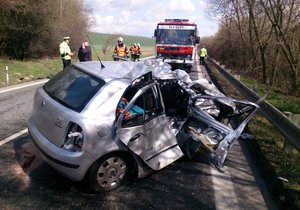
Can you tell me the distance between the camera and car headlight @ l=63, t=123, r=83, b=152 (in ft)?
13.4

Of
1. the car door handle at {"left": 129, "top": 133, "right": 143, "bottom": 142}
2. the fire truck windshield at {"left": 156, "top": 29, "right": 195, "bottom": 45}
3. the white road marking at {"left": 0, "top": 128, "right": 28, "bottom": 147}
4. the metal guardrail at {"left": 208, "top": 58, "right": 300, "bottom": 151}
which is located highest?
the fire truck windshield at {"left": 156, "top": 29, "right": 195, "bottom": 45}

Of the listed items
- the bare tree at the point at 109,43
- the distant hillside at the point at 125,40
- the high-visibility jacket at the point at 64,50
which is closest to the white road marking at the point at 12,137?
the high-visibility jacket at the point at 64,50

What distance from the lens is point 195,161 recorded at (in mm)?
5809

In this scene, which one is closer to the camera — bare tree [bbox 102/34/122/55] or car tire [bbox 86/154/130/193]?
car tire [bbox 86/154/130/193]

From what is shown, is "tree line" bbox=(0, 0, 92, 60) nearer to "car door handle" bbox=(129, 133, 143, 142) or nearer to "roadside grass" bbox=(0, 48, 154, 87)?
"roadside grass" bbox=(0, 48, 154, 87)

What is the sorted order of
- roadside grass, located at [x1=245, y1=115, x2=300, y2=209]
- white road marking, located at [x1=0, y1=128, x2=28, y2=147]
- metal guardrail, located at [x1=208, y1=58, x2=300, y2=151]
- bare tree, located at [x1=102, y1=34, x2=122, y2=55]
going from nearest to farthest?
roadside grass, located at [x1=245, y1=115, x2=300, y2=209], metal guardrail, located at [x1=208, y1=58, x2=300, y2=151], white road marking, located at [x1=0, y1=128, x2=28, y2=147], bare tree, located at [x1=102, y1=34, x2=122, y2=55]

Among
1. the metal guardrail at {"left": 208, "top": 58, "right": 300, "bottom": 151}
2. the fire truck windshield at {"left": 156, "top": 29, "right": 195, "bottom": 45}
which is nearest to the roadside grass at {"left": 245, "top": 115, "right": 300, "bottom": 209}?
the metal guardrail at {"left": 208, "top": 58, "right": 300, "bottom": 151}

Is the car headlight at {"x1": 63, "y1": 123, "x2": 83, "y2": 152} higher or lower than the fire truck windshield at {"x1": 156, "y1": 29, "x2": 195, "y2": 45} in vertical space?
lower

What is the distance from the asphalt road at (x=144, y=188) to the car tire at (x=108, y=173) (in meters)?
0.10

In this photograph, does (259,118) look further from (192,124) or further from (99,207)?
(99,207)

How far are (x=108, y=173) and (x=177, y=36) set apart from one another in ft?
56.7

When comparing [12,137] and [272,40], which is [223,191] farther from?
[272,40]

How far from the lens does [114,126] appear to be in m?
4.30

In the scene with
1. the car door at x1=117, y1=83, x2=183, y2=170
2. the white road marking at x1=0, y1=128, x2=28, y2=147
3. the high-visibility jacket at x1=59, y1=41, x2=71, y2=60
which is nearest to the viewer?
the car door at x1=117, y1=83, x2=183, y2=170
